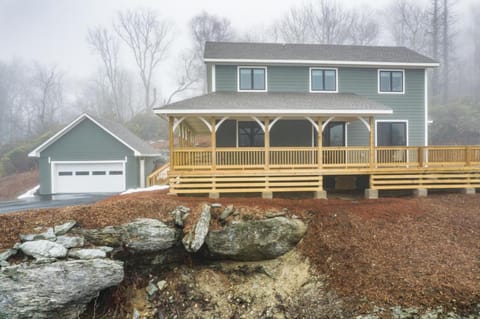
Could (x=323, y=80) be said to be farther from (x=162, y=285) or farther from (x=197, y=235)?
(x=162, y=285)

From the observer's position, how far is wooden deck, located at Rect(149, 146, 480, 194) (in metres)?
9.28

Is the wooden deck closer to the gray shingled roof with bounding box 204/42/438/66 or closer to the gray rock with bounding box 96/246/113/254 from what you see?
the gray rock with bounding box 96/246/113/254

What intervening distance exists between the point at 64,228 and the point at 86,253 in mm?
936

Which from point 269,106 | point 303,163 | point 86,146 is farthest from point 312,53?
point 86,146

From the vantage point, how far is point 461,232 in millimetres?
7262

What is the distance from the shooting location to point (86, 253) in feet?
19.3

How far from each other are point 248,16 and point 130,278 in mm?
44068

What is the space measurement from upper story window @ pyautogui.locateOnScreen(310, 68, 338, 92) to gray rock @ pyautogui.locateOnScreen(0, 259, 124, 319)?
450 inches

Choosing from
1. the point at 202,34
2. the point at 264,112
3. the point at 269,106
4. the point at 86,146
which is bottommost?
the point at 86,146

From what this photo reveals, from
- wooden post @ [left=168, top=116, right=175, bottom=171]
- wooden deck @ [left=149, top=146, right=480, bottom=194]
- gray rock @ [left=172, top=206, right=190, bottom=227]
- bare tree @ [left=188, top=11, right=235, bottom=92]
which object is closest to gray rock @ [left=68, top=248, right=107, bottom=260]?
gray rock @ [left=172, top=206, right=190, bottom=227]

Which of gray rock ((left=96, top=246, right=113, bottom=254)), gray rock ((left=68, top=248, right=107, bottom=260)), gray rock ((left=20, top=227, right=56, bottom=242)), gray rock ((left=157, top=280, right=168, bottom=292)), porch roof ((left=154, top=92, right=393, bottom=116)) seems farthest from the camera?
porch roof ((left=154, top=92, right=393, bottom=116))

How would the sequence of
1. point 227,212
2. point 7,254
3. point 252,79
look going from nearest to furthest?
1. point 7,254
2. point 227,212
3. point 252,79

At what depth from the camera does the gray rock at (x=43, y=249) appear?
18.4 ft

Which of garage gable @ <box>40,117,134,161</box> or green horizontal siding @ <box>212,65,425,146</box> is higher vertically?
green horizontal siding @ <box>212,65,425,146</box>
